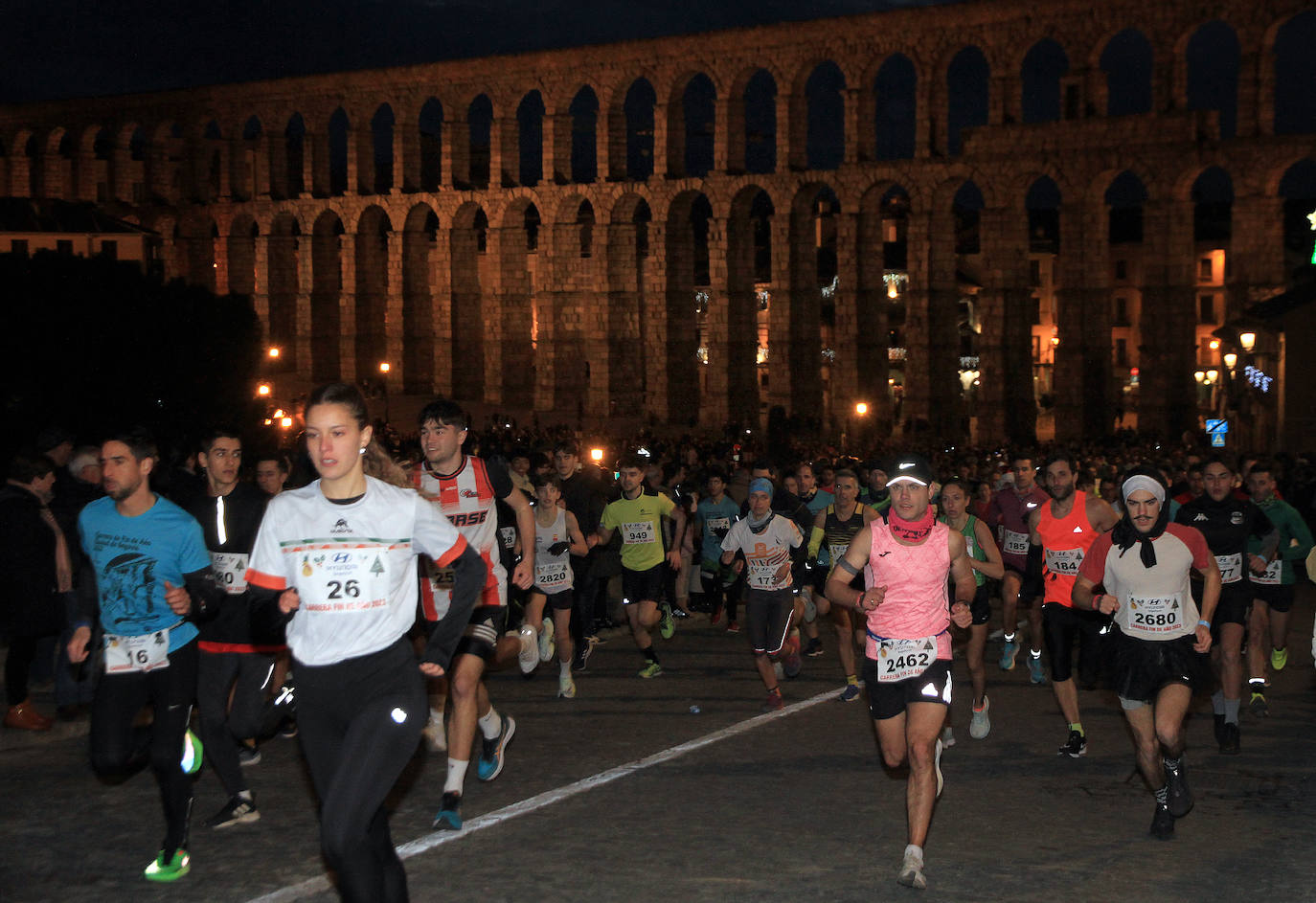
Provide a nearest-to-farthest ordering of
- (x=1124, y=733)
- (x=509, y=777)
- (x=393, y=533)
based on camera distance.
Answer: (x=393, y=533)
(x=509, y=777)
(x=1124, y=733)

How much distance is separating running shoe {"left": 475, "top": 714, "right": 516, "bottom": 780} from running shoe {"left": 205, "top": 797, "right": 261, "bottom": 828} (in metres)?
1.42

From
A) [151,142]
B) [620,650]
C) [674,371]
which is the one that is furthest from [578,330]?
[620,650]

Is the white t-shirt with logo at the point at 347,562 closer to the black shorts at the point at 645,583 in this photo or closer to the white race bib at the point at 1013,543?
the black shorts at the point at 645,583

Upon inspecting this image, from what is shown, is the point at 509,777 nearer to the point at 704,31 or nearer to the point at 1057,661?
the point at 1057,661

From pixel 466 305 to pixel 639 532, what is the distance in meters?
54.0

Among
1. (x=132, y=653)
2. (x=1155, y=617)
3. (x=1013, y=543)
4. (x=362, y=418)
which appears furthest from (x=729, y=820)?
(x=1013, y=543)

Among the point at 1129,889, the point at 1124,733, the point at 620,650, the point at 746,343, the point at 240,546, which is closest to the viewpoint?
the point at 1129,889

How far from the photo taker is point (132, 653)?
7180 millimetres

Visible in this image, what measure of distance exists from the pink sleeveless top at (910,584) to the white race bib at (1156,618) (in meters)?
1.25

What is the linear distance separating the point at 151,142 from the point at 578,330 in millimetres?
26055

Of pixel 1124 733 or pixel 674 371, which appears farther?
pixel 674 371

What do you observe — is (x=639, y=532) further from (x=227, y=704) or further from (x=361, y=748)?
(x=361, y=748)

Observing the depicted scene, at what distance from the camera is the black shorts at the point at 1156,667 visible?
26.7ft

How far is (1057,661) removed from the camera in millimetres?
9750
